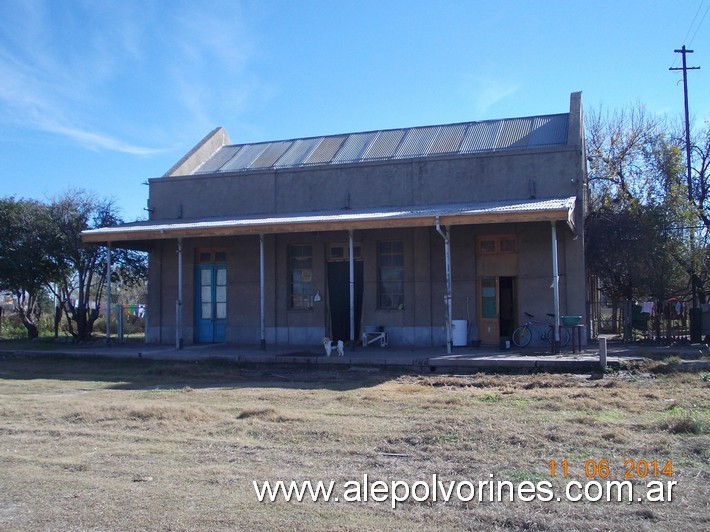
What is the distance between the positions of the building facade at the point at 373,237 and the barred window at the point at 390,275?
37 mm

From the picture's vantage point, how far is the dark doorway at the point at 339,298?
18562 millimetres

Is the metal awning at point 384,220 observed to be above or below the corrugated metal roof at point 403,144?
below

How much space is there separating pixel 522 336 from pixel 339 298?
5.05m

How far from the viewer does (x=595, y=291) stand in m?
23.5

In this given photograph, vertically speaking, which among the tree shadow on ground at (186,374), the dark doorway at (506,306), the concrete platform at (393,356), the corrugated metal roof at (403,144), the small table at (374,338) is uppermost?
the corrugated metal roof at (403,144)

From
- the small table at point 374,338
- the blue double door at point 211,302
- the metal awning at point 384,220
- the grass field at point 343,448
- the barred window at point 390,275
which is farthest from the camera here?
the blue double door at point 211,302

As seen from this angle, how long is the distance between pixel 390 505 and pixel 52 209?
19.5m

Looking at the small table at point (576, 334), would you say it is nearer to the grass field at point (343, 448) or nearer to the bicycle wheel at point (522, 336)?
the bicycle wheel at point (522, 336)

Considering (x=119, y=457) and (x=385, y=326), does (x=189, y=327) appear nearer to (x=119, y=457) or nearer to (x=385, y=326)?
(x=385, y=326)

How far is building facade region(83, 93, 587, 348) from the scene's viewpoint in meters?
16.6

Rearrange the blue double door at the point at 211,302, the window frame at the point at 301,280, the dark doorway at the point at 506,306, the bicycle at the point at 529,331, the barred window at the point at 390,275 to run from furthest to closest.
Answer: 1. the blue double door at the point at 211,302
2. the window frame at the point at 301,280
3. the barred window at the point at 390,275
4. the dark doorway at the point at 506,306
5. the bicycle at the point at 529,331

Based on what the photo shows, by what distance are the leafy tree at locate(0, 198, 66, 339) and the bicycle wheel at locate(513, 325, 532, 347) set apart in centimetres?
1425

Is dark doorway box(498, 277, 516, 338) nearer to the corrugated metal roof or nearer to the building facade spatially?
the building facade

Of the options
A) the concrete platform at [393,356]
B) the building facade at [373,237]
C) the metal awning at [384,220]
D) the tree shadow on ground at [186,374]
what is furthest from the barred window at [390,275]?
the tree shadow on ground at [186,374]
